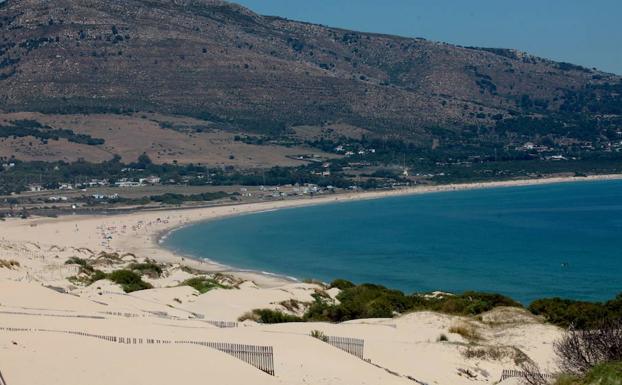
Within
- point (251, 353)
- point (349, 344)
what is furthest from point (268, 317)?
point (251, 353)

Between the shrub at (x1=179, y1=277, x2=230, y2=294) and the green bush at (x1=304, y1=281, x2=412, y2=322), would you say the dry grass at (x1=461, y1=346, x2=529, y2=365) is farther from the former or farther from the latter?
the shrub at (x1=179, y1=277, x2=230, y2=294)

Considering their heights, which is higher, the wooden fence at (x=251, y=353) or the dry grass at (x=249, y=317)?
the wooden fence at (x=251, y=353)

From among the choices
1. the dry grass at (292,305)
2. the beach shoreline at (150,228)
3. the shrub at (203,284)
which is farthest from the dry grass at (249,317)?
the beach shoreline at (150,228)

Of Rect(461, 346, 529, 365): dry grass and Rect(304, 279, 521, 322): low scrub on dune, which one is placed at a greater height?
Rect(461, 346, 529, 365): dry grass

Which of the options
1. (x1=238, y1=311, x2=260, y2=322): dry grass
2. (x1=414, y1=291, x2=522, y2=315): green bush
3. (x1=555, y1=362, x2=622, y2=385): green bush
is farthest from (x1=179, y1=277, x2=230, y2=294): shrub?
(x1=555, y1=362, x2=622, y2=385): green bush

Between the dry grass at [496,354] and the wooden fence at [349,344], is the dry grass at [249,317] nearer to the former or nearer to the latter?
the wooden fence at [349,344]
